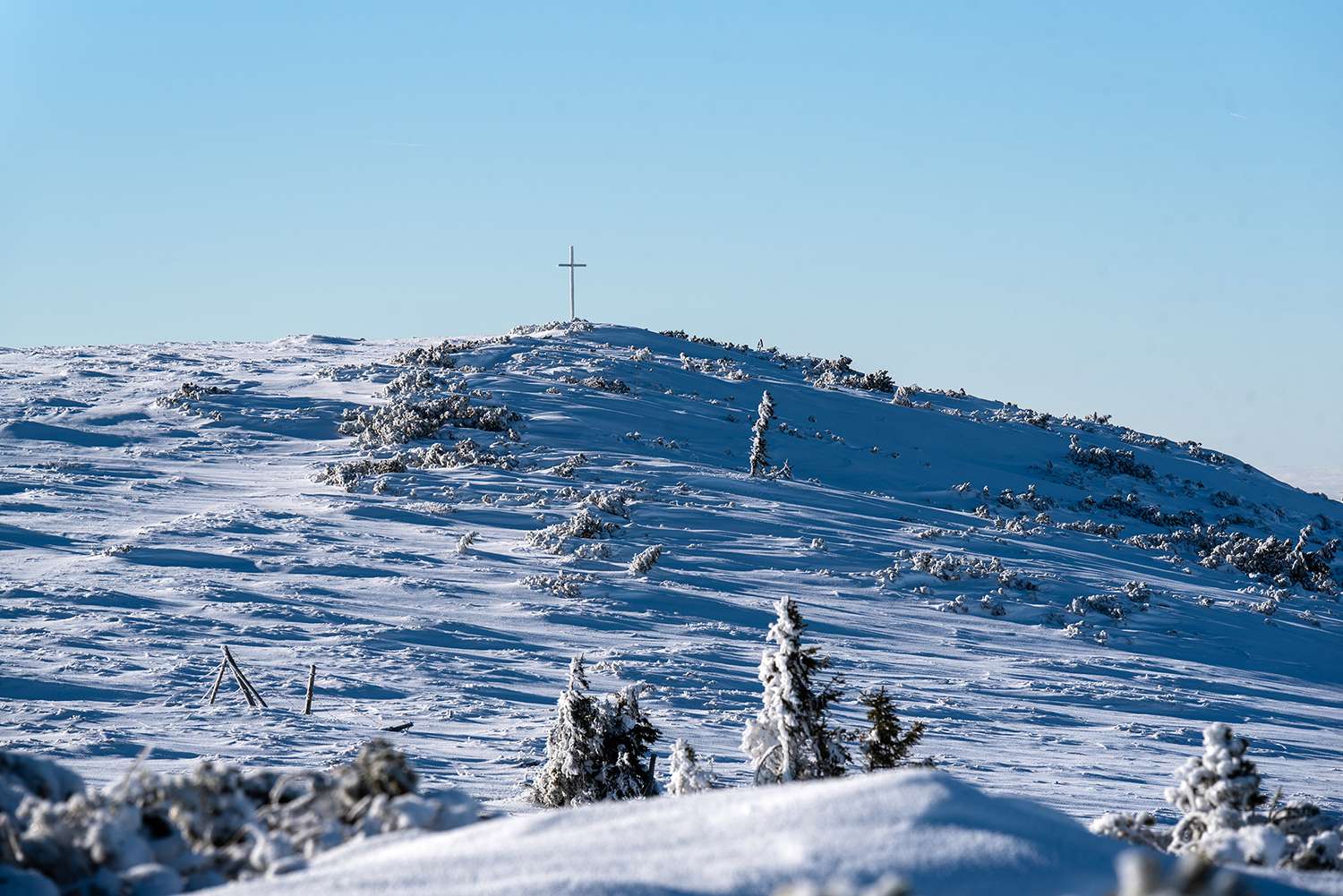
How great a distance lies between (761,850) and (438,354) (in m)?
37.0

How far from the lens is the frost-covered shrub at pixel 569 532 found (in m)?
20.7

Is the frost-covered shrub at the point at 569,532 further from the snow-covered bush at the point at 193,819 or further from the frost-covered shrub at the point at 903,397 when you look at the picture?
the frost-covered shrub at the point at 903,397

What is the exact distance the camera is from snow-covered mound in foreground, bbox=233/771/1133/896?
11.7 ft

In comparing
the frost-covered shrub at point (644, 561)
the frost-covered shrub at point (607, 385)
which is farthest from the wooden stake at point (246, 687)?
the frost-covered shrub at point (607, 385)

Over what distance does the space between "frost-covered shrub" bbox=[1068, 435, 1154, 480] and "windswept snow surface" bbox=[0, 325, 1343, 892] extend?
1858 millimetres

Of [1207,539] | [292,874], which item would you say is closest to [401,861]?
[292,874]

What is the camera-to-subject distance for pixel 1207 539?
30.7 m

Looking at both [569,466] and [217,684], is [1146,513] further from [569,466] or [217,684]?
[217,684]

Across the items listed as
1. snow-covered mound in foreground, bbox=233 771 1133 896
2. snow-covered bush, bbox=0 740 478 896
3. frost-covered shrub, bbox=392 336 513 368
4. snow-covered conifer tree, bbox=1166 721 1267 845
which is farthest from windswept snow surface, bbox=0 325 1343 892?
snow-covered mound in foreground, bbox=233 771 1133 896

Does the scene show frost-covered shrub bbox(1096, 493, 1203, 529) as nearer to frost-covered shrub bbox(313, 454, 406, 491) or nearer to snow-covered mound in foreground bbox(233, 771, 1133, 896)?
frost-covered shrub bbox(313, 454, 406, 491)

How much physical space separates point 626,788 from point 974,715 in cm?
650

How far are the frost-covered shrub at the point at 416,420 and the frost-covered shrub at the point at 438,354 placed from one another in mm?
6407

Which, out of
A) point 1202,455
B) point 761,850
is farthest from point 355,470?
point 1202,455

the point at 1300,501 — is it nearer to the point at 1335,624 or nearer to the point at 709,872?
the point at 1335,624
